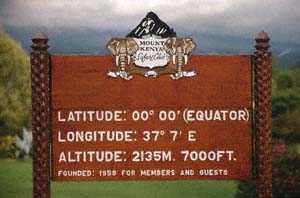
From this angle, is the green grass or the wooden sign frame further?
the green grass

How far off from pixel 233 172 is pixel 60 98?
2198 millimetres

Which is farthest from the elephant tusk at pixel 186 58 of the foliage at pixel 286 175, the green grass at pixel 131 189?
the green grass at pixel 131 189

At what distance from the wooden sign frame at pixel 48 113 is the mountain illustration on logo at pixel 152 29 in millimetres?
1020

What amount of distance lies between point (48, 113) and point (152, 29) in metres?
1.54

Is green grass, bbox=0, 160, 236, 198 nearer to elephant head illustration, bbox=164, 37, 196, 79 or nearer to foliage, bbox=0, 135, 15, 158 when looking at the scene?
foliage, bbox=0, 135, 15, 158

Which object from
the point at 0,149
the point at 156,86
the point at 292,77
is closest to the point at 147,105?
the point at 156,86

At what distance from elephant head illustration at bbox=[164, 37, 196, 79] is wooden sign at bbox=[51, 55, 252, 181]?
8 cm

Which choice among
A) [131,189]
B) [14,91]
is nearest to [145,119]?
[131,189]

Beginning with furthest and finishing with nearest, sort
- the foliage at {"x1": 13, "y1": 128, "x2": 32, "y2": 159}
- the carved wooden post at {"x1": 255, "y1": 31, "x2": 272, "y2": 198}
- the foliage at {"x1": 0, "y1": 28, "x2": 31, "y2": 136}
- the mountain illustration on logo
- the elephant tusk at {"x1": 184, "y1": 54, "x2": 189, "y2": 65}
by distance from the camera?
the foliage at {"x1": 0, "y1": 28, "x2": 31, "y2": 136} < the foliage at {"x1": 13, "y1": 128, "x2": 32, "y2": 159} < the carved wooden post at {"x1": 255, "y1": 31, "x2": 272, "y2": 198} < the elephant tusk at {"x1": 184, "y1": 54, "x2": 189, "y2": 65} < the mountain illustration on logo

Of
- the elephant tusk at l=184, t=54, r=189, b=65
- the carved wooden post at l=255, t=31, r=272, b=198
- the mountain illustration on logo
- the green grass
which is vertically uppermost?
the mountain illustration on logo

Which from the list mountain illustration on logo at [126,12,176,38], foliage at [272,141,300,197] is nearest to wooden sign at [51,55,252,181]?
mountain illustration on logo at [126,12,176,38]

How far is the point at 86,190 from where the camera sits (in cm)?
1523

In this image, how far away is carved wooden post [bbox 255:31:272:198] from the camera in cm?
885

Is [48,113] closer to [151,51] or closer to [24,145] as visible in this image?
[151,51]
